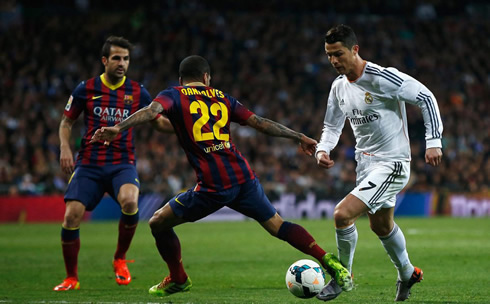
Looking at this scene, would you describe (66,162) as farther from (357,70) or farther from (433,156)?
(433,156)

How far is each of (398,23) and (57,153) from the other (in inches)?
702

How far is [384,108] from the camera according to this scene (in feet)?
23.4

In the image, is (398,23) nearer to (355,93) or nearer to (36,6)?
(36,6)

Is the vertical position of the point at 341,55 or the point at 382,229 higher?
the point at 341,55

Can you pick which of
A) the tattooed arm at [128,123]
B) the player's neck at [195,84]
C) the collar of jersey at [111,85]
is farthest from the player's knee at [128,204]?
the tattooed arm at [128,123]

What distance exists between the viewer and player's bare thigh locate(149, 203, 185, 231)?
23.1 feet

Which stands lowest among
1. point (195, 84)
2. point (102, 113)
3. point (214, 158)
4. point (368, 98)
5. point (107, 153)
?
point (214, 158)

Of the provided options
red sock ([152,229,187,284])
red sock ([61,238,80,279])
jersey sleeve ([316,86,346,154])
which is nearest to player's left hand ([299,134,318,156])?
jersey sleeve ([316,86,346,154])

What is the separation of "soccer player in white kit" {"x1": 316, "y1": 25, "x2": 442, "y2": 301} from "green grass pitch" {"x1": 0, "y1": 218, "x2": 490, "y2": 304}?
20.8 inches

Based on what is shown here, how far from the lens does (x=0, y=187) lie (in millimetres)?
22047

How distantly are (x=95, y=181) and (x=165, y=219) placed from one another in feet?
6.43

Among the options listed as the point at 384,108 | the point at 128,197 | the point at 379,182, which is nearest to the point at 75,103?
the point at 128,197

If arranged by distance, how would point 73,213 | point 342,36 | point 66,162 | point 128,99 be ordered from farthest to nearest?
point 128,99
point 73,213
point 66,162
point 342,36

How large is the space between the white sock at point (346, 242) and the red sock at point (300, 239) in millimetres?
204
